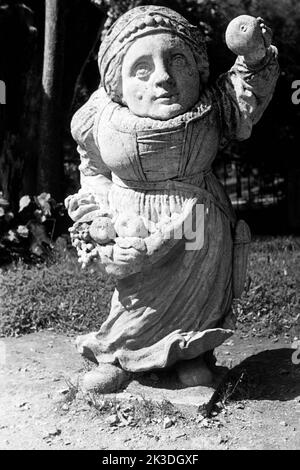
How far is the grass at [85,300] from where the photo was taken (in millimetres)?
5742

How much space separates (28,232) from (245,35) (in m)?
4.77

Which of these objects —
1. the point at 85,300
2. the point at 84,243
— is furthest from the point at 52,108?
the point at 84,243

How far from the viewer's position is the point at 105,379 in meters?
3.82

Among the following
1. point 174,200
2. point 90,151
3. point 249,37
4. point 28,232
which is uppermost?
point 249,37

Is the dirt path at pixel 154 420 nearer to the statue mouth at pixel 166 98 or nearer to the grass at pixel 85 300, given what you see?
the grass at pixel 85 300

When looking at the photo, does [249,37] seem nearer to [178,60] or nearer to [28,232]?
[178,60]

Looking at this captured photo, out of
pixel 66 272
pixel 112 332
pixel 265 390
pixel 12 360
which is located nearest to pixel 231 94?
pixel 112 332

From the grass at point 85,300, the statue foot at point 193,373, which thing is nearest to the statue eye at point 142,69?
the statue foot at point 193,373

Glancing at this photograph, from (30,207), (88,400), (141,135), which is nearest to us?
(141,135)

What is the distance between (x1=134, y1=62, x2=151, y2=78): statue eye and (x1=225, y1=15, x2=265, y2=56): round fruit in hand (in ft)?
1.42

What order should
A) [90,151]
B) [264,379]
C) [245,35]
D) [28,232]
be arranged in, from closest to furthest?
[245,35] < [90,151] < [264,379] < [28,232]

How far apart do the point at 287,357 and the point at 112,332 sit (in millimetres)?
1574

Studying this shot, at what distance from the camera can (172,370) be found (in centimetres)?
392

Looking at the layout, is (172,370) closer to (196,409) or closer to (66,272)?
(196,409)
